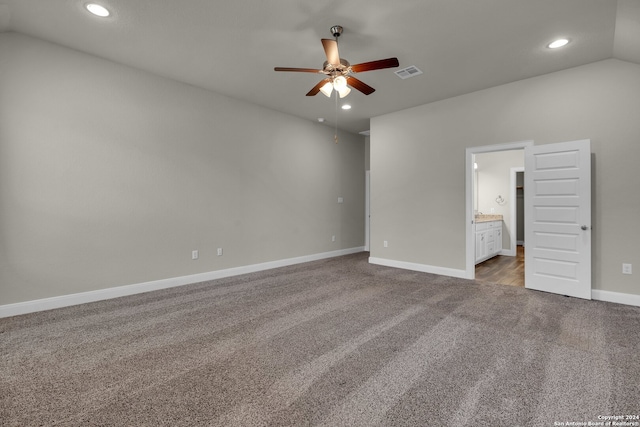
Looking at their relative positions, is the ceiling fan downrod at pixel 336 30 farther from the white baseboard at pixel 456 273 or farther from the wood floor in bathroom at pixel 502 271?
the wood floor in bathroom at pixel 502 271

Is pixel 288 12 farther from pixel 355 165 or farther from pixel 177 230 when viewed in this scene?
pixel 355 165

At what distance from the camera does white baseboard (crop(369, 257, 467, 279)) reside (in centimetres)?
470

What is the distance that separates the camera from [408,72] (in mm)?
3848

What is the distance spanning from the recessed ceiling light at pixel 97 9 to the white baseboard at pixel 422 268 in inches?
210

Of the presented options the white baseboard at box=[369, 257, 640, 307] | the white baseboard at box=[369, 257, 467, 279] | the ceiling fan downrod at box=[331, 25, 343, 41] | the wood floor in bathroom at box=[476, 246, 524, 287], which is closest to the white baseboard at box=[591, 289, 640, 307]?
the white baseboard at box=[369, 257, 640, 307]

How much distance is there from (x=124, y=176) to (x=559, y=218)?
589 centimetres

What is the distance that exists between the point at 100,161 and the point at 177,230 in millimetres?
1311

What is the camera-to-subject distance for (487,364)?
6.97 feet

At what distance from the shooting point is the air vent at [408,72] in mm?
3736

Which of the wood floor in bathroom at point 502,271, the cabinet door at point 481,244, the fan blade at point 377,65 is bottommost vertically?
the wood floor in bathroom at point 502,271

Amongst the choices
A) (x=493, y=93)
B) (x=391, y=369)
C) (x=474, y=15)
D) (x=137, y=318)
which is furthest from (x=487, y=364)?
(x=493, y=93)

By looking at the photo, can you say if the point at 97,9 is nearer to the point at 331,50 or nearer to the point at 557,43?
the point at 331,50

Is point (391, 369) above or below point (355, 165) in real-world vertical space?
below

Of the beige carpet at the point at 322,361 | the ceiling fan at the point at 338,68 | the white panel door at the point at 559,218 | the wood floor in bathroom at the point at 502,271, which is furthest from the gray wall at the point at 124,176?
the white panel door at the point at 559,218
